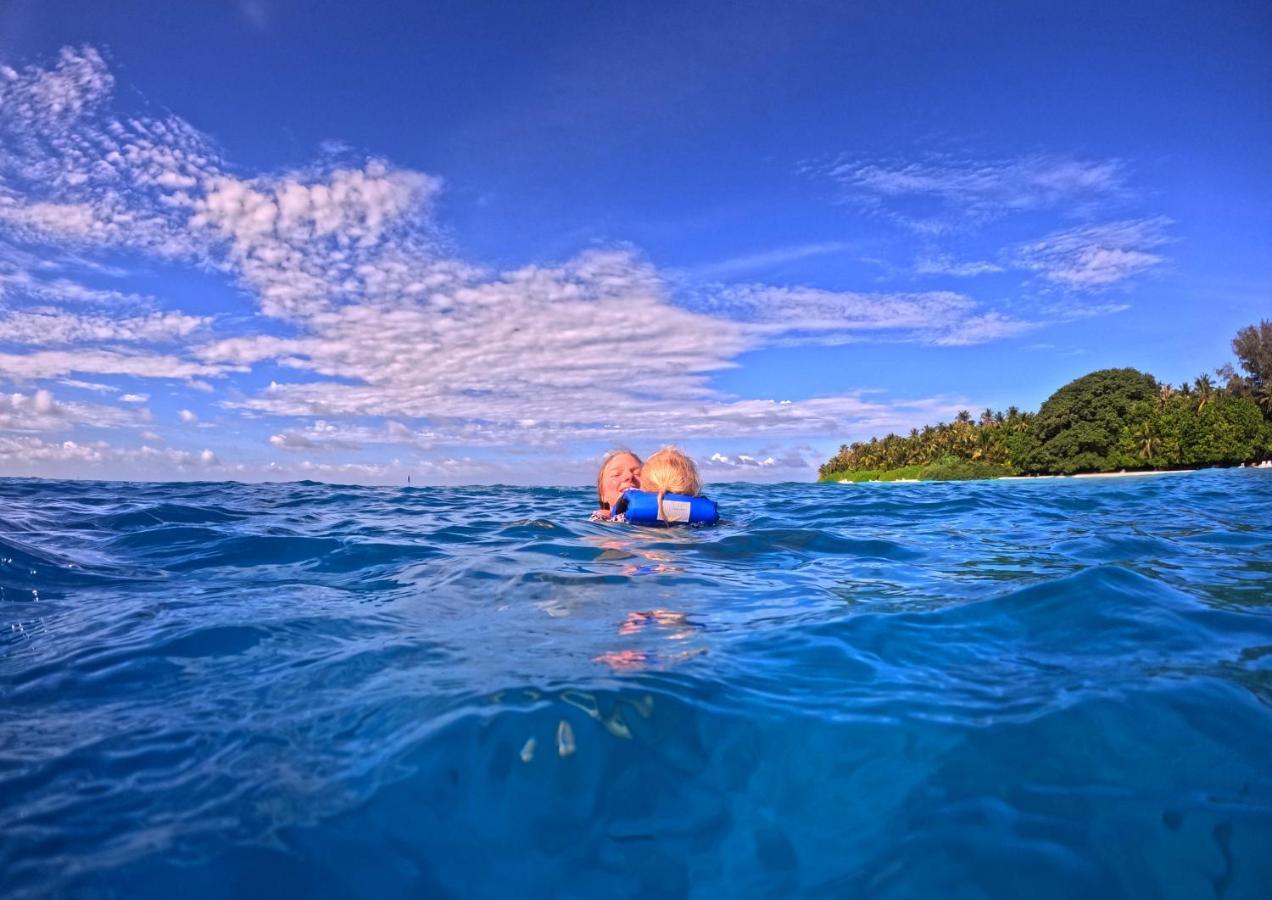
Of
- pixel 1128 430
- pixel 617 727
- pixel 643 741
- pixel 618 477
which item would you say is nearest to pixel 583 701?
pixel 617 727

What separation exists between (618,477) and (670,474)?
2.57 ft

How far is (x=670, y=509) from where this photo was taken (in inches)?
299

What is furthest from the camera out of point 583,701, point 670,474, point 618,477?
point 618,477

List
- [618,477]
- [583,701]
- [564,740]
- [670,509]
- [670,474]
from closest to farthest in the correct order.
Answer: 1. [564,740]
2. [583,701]
3. [670,509]
4. [670,474]
5. [618,477]

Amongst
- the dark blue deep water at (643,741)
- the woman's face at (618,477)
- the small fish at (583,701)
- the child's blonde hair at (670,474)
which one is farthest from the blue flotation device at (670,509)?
the small fish at (583,701)

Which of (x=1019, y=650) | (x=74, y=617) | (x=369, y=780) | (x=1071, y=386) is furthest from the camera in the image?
(x=1071, y=386)

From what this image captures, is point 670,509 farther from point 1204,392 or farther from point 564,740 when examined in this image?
point 1204,392

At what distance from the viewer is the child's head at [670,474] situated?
314 inches

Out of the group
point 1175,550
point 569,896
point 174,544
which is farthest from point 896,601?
point 174,544

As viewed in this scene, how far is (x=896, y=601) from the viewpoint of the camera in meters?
4.58

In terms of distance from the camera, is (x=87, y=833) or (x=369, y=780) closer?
(x=87, y=833)

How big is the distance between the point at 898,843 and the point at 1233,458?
76.5 metres

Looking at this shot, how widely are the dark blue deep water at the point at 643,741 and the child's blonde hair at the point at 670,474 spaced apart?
3.05m

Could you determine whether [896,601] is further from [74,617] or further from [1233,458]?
[1233,458]
